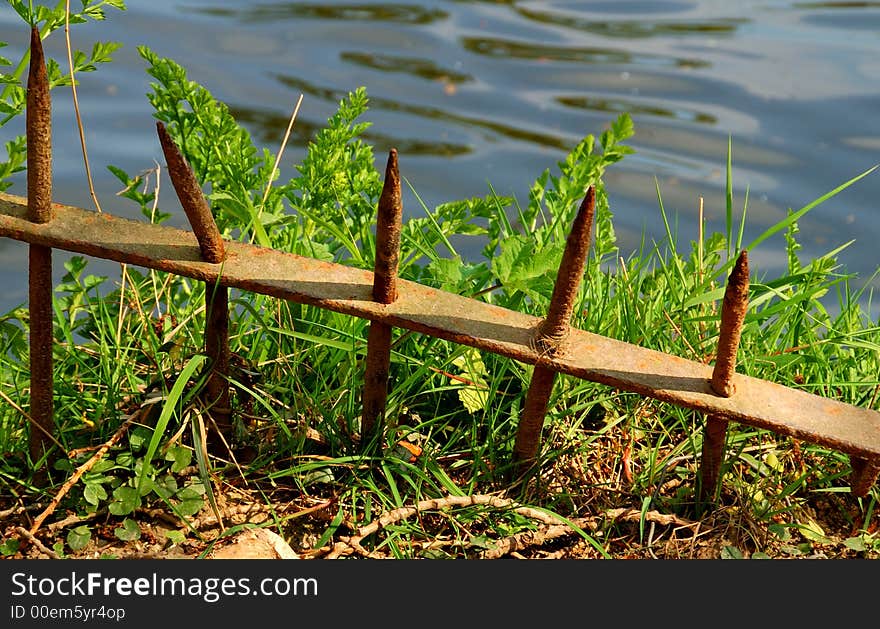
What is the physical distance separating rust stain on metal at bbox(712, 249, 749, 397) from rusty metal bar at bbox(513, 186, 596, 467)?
30cm

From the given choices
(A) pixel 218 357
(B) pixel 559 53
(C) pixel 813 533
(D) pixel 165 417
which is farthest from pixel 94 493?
(B) pixel 559 53

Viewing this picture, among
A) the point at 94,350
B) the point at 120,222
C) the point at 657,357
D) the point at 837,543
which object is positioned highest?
the point at 120,222

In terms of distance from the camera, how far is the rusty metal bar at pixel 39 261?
7.08 feet

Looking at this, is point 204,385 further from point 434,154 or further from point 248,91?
point 248,91

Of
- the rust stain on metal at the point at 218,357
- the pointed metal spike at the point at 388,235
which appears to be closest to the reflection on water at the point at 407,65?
the rust stain on metal at the point at 218,357

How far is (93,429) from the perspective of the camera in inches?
100

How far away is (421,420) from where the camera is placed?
2.75m

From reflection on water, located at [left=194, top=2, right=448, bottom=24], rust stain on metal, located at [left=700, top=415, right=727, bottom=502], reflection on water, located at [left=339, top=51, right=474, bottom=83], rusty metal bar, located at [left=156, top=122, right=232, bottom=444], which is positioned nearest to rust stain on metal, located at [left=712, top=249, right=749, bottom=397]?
rust stain on metal, located at [left=700, top=415, right=727, bottom=502]

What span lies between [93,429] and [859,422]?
175cm

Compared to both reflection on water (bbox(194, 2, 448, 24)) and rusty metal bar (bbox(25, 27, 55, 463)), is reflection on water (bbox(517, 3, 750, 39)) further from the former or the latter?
rusty metal bar (bbox(25, 27, 55, 463))

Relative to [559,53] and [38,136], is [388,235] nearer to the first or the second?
[38,136]

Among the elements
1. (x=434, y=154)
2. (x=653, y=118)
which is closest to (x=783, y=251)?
(x=653, y=118)

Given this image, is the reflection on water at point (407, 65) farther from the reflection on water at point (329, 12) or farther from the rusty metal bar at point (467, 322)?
the rusty metal bar at point (467, 322)

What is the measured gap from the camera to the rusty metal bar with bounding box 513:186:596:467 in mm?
2064
